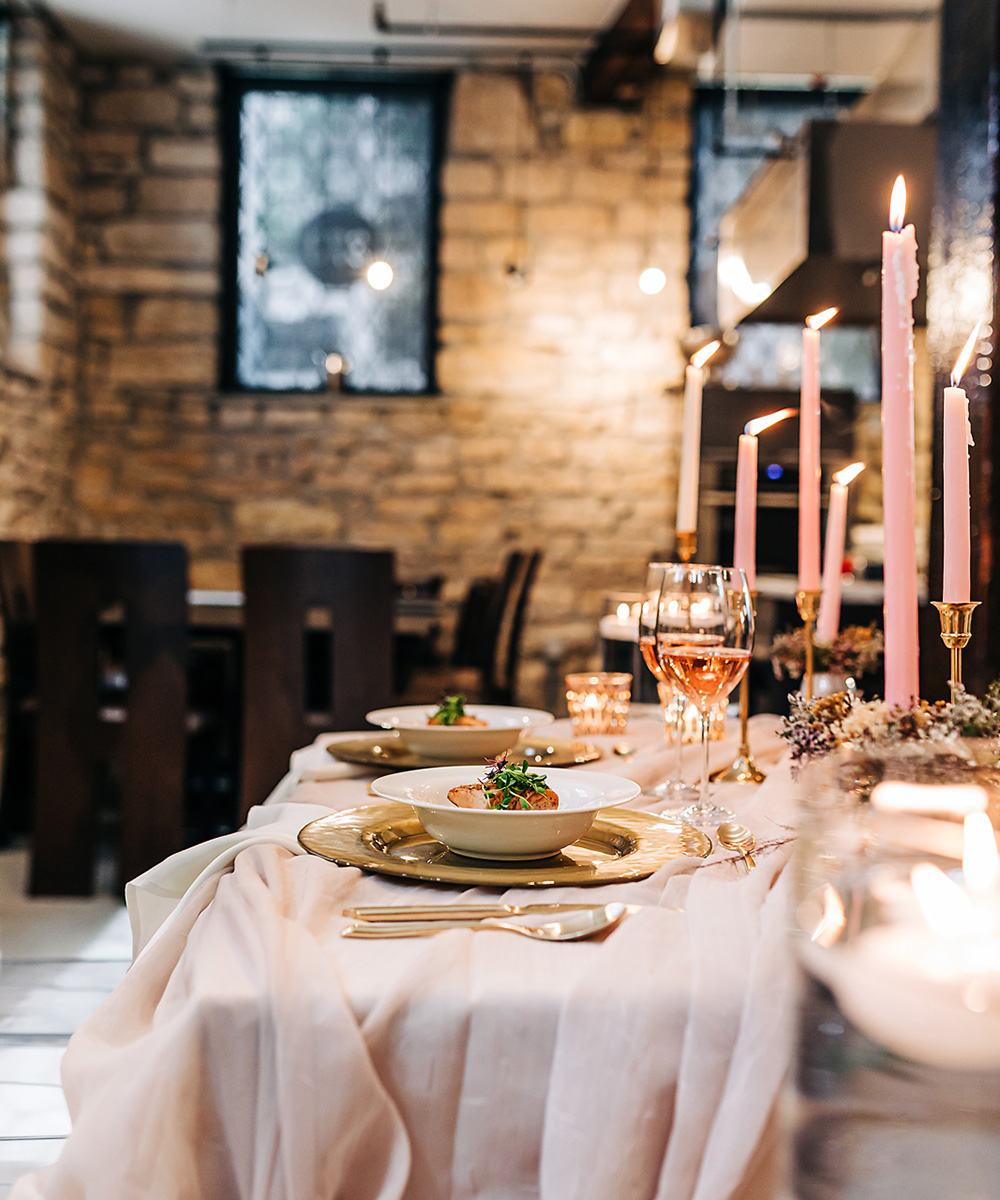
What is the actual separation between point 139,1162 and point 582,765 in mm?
713

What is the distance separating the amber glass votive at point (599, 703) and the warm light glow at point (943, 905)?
38.6 inches

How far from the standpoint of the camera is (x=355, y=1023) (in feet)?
1.62

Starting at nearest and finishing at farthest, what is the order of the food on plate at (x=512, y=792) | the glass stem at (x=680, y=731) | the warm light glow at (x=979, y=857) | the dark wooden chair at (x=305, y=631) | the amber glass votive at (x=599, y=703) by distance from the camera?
the warm light glow at (x=979, y=857) → the food on plate at (x=512, y=792) → the glass stem at (x=680, y=731) → the amber glass votive at (x=599, y=703) → the dark wooden chair at (x=305, y=631)

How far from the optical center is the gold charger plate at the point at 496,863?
2.21 feet

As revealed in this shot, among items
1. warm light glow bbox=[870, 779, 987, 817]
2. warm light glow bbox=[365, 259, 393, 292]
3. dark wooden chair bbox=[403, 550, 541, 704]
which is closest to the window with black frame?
warm light glow bbox=[365, 259, 393, 292]

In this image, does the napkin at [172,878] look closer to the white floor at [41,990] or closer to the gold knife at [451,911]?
the gold knife at [451,911]

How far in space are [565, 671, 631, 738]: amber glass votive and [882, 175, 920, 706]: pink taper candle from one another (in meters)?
0.66

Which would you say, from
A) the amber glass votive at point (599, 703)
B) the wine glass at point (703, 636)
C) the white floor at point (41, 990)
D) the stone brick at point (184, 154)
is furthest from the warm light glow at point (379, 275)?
the wine glass at point (703, 636)

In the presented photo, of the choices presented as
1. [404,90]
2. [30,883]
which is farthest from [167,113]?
[30,883]

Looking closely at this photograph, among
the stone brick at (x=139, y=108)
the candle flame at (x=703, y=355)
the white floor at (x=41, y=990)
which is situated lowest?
the white floor at (x=41, y=990)

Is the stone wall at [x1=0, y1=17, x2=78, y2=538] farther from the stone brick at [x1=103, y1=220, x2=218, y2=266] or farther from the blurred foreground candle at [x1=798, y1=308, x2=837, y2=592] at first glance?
the blurred foreground candle at [x1=798, y1=308, x2=837, y2=592]

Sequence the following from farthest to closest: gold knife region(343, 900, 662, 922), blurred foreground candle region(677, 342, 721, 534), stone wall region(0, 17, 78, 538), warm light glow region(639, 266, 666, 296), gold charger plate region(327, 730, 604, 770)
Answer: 1. warm light glow region(639, 266, 666, 296)
2. stone wall region(0, 17, 78, 538)
3. blurred foreground candle region(677, 342, 721, 534)
4. gold charger plate region(327, 730, 604, 770)
5. gold knife region(343, 900, 662, 922)

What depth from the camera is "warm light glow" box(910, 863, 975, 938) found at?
352 millimetres

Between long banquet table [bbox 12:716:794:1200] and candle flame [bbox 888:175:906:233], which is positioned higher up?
candle flame [bbox 888:175:906:233]
